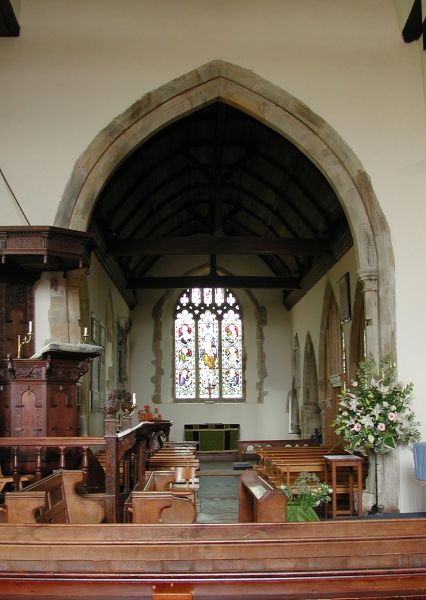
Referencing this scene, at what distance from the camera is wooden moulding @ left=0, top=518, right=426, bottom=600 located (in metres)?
1.89

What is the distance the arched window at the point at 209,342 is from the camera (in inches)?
674

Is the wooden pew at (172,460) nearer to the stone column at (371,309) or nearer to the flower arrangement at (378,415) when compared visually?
the flower arrangement at (378,415)

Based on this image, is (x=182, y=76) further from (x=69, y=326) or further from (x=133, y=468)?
(x=133, y=468)

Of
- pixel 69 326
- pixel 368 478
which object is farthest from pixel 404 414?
pixel 69 326

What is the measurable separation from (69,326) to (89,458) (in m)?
1.75

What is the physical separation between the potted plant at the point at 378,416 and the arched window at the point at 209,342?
1034 centimetres

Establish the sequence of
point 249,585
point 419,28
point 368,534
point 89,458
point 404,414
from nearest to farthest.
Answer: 1. point 249,585
2. point 368,534
3. point 89,458
4. point 404,414
5. point 419,28

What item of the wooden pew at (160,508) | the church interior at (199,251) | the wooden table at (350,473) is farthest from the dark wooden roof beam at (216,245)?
the wooden pew at (160,508)

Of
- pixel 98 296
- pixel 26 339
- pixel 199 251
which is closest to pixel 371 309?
pixel 26 339

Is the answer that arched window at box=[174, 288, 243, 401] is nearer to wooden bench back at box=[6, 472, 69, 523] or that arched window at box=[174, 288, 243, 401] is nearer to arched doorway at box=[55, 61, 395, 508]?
Answer: arched doorway at box=[55, 61, 395, 508]

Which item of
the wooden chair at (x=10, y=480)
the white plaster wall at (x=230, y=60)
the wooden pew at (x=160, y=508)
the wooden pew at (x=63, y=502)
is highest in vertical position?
the white plaster wall at (x=230, y=60)

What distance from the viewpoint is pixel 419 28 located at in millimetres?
7352

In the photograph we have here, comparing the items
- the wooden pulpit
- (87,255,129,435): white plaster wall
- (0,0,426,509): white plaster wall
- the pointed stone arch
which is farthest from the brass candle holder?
(87,255,129,435): white plaster wall

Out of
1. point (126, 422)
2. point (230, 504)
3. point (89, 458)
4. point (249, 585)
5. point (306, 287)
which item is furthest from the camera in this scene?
point (306, 287)
